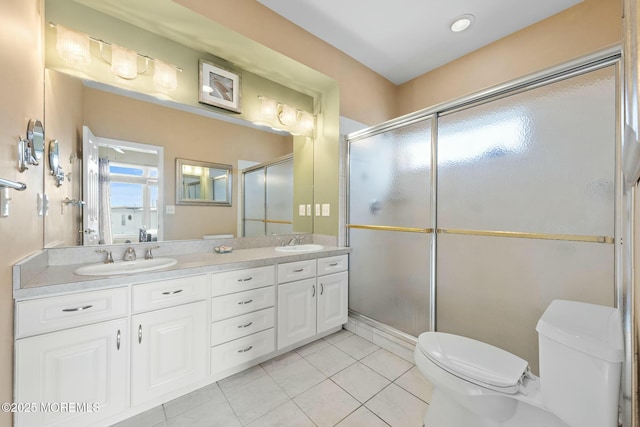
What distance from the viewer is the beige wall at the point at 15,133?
3.22 feet

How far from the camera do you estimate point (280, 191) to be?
2598 mm

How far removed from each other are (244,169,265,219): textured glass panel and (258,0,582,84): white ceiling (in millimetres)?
1365

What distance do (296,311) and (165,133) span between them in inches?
67.1

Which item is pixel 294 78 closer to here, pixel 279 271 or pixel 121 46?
pixel 121 46

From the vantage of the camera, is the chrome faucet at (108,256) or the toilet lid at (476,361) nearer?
the toilet lid at (476,361)

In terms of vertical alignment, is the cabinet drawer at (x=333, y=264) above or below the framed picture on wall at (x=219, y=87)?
below

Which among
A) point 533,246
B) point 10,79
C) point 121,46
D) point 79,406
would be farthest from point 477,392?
point 121,46

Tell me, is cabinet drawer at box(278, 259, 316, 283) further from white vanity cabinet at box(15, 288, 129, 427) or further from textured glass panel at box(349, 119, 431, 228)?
white vanity cabinet at box(15, 288, 129, 427)

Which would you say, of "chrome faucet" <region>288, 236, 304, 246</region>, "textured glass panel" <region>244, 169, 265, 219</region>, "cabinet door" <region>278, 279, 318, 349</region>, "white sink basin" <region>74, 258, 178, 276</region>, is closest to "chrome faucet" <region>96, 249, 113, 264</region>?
"white sink basin" <region>74, 258, 178, 276</region>

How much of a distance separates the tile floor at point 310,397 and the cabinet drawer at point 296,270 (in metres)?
0.62

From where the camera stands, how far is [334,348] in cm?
212

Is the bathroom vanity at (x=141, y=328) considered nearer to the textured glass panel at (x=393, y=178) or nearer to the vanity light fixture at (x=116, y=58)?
the textured glass panel at (x=393, y=178)

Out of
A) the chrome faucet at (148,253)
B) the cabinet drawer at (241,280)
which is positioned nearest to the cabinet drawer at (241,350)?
the cabinet drawer at (241,280)

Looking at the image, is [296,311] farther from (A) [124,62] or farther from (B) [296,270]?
(A) [124,62]
